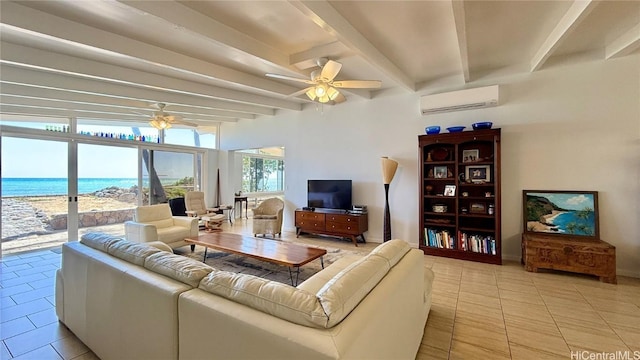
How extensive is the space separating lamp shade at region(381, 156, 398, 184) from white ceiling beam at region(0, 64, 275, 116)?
3.60m

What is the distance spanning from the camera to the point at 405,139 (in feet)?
16.1

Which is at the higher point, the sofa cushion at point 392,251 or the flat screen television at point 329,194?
the flat screen television at point 329,194

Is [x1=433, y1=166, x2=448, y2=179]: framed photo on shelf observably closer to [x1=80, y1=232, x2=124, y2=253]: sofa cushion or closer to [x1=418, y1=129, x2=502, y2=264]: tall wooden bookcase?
[x1=418, y1=129, x2=502, y2=264]: tall wooden bookcase

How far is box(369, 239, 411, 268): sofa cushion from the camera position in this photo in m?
1.70

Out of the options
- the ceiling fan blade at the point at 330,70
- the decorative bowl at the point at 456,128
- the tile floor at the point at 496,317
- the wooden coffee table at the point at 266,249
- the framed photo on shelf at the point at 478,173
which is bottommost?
the tile floor at the point at 496,317

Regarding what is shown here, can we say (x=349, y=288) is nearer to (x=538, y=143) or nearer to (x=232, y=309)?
(x=232, y=309)

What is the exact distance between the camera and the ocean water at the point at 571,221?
353cm

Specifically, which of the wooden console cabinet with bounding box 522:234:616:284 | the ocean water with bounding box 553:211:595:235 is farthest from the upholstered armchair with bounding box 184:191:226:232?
the ocean water with bounding box 553:211:595:235

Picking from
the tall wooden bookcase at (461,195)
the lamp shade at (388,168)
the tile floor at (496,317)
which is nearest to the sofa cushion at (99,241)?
the tile floor at (496,317)

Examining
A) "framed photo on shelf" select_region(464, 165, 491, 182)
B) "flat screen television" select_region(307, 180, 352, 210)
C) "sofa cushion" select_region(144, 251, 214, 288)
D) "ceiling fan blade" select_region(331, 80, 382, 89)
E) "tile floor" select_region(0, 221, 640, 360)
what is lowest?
"tile floor" select_region(0, 221, 640, 360)

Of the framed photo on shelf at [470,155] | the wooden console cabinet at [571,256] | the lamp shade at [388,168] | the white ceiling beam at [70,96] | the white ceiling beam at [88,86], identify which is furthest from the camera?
the lamp shade at [388,168]

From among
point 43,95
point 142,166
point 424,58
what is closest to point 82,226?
point 142,166

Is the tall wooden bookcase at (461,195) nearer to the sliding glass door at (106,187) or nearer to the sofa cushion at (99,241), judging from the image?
the sofa cushion at (99,241)

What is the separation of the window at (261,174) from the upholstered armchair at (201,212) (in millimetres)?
2595
